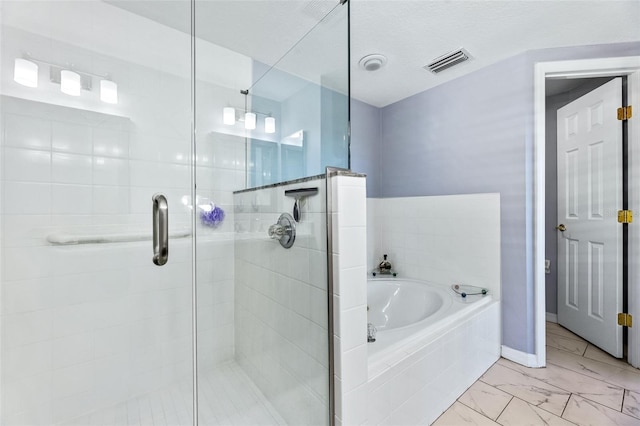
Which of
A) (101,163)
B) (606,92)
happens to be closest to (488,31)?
(606,92)

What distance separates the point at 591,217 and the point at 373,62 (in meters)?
2.10

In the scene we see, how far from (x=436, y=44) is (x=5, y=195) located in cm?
246

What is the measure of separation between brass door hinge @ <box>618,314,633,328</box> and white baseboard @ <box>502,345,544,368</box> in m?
0.68

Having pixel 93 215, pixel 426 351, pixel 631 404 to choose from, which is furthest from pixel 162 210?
pixel 631 404

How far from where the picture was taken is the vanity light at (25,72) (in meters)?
1.23

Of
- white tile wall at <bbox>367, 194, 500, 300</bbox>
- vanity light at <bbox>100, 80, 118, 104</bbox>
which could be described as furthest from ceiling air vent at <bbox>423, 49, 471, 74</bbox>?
vanity light at <bbox>100, 80, 118, 104</bbox>

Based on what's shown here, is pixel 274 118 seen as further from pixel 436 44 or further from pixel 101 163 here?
pixel 436 44

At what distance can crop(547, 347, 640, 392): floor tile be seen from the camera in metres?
1.76

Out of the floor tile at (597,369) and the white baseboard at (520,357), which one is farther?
the white baseboard at (520,357)

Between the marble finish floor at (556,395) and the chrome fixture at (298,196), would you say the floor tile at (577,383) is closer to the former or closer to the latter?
the marble finish floor at (556,395)

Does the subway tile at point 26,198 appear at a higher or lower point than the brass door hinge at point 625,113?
lower

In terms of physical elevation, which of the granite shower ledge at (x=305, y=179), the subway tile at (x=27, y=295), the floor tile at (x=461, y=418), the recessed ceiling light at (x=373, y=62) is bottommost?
the floor tile at (x=461, y=418)

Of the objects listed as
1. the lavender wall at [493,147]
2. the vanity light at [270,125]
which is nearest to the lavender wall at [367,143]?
the lavender wall at [493,147]

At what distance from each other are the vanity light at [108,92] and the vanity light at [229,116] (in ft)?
1.68
